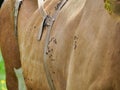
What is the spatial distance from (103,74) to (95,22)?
1.10 feet

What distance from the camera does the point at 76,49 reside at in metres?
2.92

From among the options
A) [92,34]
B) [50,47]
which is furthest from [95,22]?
[50,47]

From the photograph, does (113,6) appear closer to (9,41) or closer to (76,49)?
(76,49)

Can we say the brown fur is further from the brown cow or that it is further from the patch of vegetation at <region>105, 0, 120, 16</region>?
the patch of vegetation at <region>105, 0, 120, 16</region>

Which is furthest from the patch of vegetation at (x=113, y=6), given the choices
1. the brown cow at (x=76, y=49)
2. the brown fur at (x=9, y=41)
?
the brown fur at (x=9, y=41)

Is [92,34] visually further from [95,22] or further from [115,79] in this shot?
[115,79]

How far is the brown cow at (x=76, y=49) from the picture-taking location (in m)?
2.56

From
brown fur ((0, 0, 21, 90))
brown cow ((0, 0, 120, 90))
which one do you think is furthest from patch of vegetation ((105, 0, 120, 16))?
brown fur ((0, 0, 21, 90))

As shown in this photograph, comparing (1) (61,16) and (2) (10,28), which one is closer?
(1) (61,16)

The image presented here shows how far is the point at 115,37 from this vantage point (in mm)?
2518

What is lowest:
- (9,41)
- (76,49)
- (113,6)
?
(9,41)

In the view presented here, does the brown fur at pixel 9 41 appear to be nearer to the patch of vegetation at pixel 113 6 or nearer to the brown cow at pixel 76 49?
the brown cow at pixel 76 49

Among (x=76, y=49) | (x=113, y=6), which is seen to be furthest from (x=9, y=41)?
(x=113, y=6)

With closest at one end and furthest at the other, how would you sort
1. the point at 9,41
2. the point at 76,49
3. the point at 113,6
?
the point at 113,6, the point at 76,49, the point at 9,41
